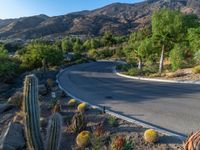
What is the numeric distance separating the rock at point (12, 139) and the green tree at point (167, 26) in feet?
83.2

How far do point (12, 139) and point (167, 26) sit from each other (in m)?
26.6

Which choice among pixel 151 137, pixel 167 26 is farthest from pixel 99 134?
pixel 167 26

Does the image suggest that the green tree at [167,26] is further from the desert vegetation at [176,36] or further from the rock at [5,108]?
the rock at [5,108]

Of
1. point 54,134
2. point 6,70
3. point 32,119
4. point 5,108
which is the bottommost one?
point 6,70

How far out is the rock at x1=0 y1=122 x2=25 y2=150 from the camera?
11.7m

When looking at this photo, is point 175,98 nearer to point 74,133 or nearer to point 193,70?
point 74,133

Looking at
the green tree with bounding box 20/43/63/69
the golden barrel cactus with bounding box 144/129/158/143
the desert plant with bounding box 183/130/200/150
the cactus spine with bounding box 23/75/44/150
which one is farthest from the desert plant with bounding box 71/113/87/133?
the green tree with bounding box 20/43/63/69

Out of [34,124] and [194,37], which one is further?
[194,37]

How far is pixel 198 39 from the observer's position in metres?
34.0

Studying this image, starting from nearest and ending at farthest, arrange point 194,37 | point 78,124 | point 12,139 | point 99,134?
point 99,134 → point 12,139 → point 78,124 → point 194,37

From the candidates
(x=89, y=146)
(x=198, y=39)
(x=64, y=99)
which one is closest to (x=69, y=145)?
(x=89, y=146)

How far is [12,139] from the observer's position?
39.9 ft

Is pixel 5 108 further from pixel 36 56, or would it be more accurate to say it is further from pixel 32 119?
pixel 36 56

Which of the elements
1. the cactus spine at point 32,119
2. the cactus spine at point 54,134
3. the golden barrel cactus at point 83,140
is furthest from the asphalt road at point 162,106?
the cactus spine at point 32,119
